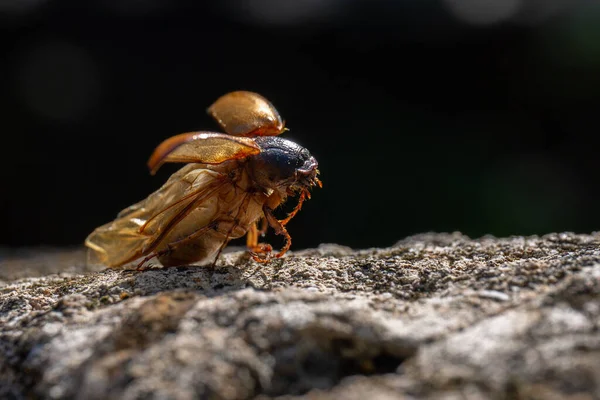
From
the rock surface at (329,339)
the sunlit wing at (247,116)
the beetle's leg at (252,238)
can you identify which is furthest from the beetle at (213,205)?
the rock surface at (329,339)

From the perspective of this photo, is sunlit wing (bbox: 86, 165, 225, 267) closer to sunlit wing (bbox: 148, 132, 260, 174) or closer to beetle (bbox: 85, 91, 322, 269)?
beetle (bbox: 85, 91, 322, 269)

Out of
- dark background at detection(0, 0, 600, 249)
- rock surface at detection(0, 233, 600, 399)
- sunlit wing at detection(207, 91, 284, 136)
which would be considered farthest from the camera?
dark background at detection(0, 0, 600, 249)

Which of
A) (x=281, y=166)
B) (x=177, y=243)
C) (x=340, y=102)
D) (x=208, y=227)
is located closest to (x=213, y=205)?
(x=208, y=227)

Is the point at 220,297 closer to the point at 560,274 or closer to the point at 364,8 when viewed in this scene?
the point at 560,274

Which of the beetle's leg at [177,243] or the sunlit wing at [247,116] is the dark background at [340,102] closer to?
the sunlit wing at [247,116]

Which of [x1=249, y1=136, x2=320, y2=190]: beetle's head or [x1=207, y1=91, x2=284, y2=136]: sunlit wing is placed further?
[x1=207, y1=91, x2=284, y2=136]: sunlit wing

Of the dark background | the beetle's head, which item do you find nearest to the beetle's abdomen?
the beetle's head
